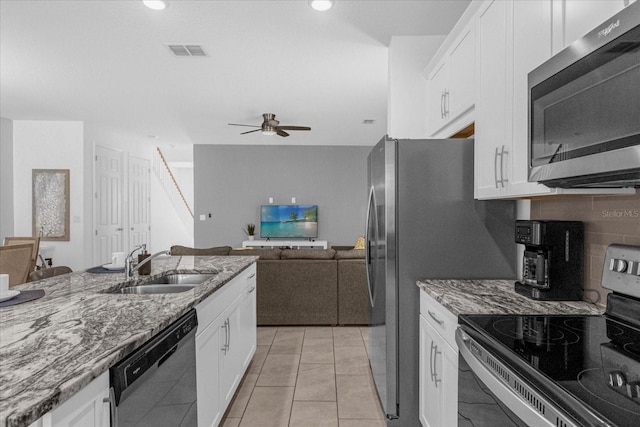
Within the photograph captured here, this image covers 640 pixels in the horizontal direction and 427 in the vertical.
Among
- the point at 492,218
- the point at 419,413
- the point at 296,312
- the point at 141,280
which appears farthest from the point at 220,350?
the point at 296,312

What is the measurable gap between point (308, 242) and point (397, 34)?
5676 millimetres

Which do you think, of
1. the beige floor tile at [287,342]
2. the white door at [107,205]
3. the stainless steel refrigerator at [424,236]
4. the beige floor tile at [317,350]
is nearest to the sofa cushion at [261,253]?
the beige floor tile at [287,342]

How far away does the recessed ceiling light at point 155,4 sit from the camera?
105 inches

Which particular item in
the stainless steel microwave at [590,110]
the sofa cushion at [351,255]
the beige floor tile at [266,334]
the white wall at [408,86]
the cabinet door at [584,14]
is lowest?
the beige floor tile at [266,334]

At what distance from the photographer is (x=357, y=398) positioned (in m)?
2.68

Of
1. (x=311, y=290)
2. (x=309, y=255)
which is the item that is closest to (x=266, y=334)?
(x=311, y=290)

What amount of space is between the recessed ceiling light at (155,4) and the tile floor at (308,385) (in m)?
2.76

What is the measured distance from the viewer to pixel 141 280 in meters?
2.15

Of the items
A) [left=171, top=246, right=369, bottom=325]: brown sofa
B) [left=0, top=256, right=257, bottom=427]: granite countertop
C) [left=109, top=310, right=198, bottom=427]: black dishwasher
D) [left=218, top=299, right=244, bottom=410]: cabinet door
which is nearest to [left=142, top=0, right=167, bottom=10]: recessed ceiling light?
[left=0, top=256, right=257, bottom=427]: granite countertop

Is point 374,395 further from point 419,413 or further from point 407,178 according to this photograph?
point 407,178

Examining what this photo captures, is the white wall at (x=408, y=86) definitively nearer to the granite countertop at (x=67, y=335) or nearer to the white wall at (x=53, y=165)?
the granite countertop at (x=67, y=335)

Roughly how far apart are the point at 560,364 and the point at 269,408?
201 centimetres

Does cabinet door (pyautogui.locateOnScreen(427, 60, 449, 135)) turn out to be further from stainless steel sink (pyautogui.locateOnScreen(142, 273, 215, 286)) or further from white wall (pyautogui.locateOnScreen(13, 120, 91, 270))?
white wall (pyautogui.locateOnScreen(13, 120, 91, 270))

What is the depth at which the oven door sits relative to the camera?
880mm
